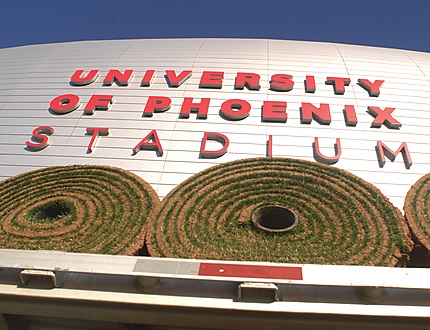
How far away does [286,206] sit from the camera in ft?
30.2

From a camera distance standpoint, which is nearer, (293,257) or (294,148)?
(293,257)

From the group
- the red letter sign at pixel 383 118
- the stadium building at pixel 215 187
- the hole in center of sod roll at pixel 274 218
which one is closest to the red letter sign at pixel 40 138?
the stadium building at pixel 215 187

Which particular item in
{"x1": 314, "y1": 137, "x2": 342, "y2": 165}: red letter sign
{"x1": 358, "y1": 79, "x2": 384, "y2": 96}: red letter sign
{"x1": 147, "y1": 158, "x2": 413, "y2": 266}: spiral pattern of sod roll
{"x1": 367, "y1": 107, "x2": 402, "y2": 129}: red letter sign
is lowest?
{"x1": 147, "y1": 158, "x2": 413, "y2": 266}: spiral pattern of sod roll

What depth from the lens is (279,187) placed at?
973 cm

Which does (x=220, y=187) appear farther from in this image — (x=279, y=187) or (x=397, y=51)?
(x=397, y=51)

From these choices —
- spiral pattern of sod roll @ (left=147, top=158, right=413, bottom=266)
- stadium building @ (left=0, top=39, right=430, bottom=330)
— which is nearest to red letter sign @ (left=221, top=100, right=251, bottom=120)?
stadium building @ (left=0, top=39, right=430, bottom=330)

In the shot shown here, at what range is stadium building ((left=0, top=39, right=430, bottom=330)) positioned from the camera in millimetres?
5480

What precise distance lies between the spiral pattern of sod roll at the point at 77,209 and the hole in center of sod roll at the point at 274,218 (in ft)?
8.45

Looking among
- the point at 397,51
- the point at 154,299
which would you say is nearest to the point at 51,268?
the point at 154,299

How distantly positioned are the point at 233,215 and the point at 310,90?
6776 mm

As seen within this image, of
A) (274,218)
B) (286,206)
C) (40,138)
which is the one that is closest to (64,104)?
(40,138)

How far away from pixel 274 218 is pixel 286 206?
0.42 meters

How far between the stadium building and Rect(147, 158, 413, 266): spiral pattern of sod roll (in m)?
0.04

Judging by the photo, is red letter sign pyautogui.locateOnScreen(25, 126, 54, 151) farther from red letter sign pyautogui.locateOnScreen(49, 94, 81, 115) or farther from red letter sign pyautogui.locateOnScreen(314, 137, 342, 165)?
red letter sign pyautogui.locateOnScreen(314, 137, 342, 165)
